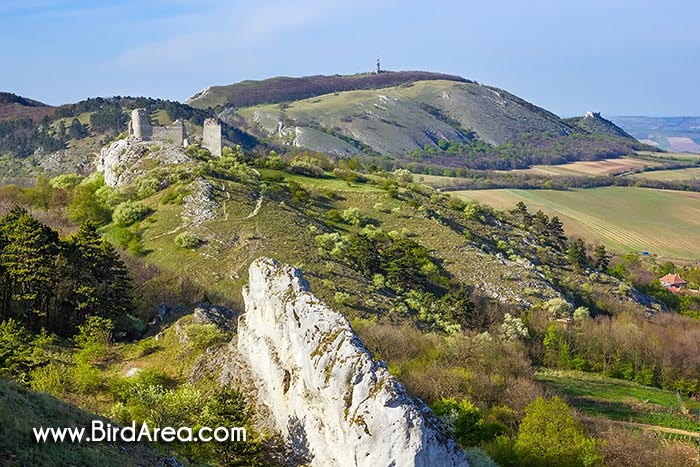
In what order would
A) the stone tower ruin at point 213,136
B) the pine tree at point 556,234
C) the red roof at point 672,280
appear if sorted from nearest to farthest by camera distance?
1. the stone tower ruin at point 213,136
2. the red roof at point 672,280
3. the pine tree at point 556,234

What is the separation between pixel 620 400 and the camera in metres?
44.6

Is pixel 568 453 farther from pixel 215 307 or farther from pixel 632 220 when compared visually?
pixel 632 220

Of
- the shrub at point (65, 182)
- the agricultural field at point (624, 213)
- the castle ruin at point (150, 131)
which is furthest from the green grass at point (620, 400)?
the agricultural field at point (624, 213)

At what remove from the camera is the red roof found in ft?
315

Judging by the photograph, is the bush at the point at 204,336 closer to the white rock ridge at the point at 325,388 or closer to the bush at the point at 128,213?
the white rock ridge at the point at 325,388

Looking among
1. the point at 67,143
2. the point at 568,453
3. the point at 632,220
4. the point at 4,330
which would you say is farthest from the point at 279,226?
the point at 67,143

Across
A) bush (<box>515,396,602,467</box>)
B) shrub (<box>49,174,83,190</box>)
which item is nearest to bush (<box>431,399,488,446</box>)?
bush (<box>515,396,602,467</box>)

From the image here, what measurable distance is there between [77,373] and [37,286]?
10.6 meters

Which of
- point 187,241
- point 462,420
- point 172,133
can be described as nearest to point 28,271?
point 187,241

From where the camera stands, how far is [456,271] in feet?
211

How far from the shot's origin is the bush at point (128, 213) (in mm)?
59656

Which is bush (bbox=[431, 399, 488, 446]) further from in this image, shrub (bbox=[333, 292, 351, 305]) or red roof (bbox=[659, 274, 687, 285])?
red roof (bbox=[659, 274, 687, 285])

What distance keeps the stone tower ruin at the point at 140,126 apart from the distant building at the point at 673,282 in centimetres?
7693

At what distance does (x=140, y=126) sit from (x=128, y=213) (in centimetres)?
2365
